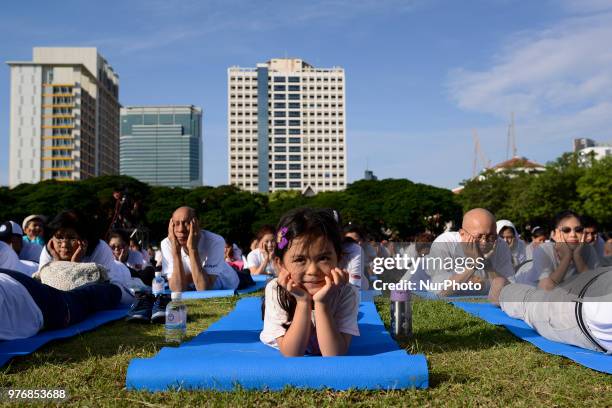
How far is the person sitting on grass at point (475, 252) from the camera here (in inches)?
290

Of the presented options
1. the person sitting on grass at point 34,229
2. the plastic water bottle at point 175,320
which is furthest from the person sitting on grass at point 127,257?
the plastic water bottle at point 175,320

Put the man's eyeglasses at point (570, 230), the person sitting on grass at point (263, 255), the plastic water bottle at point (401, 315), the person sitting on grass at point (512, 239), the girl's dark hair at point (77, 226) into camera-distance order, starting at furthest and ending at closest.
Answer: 1. the person sitting on grass at point (263, 255)
2. the person sitting on grass at point (512, 239)
3. the girl's dark hair at point (77, 226)
4. the man's eyeglasses at point (570, 230)
5. the plastic water bottle at point (401, 315)

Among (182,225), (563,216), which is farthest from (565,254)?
(182,225)

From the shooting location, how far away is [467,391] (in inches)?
130

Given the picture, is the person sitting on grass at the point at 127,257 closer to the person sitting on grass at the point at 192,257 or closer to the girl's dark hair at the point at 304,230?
the person sitting on grass at the point at 192,257

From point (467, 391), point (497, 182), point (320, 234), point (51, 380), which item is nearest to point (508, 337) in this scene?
point (467, 391)

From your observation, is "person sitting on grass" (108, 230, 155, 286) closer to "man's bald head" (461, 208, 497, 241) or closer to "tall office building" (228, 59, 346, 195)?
"man's bald head" (461, 208, 497, 241)

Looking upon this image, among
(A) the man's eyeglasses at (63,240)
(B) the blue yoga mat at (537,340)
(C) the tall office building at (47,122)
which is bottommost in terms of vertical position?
(B) the blue yoga mat at (537,340)

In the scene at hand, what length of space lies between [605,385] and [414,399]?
1191 millimetres

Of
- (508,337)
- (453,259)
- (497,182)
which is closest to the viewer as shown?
(508,337)

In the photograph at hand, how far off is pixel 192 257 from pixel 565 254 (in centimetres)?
484

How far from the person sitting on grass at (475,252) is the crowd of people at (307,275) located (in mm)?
14

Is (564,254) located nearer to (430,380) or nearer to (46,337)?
(430,380)

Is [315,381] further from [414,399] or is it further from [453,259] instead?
[453,259]
